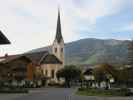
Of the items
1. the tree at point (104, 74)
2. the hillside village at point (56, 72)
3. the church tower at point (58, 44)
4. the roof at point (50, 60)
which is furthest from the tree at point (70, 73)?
the tree at point (104, 74)

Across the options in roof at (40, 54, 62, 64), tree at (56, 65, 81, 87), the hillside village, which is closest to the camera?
the hillside village

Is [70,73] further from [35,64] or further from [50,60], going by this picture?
[50,60]

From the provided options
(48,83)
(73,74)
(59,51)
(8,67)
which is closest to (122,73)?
(8,67)

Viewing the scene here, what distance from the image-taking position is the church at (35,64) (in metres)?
95.9

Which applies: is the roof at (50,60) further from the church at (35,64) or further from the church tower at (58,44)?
the church tower at (58,44)

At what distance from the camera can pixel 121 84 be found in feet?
270

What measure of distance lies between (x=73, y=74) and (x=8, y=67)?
27.9 metres

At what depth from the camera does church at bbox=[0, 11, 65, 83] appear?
95875mm

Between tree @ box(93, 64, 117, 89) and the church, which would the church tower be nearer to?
the church

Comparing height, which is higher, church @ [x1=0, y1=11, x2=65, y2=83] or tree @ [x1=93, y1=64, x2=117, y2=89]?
church @ [x1=0, y1=11, x2=65, y2=83]

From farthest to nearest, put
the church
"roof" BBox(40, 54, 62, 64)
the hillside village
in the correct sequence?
1. "roof" BBox(40, 54, 62, 64)
2. the church
3. the hillside village

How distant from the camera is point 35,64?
123 metres

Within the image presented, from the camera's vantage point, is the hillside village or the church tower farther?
the church tower

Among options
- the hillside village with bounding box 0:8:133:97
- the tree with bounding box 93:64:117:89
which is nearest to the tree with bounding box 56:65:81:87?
the hillside village with bounding box 0:8:133:97
